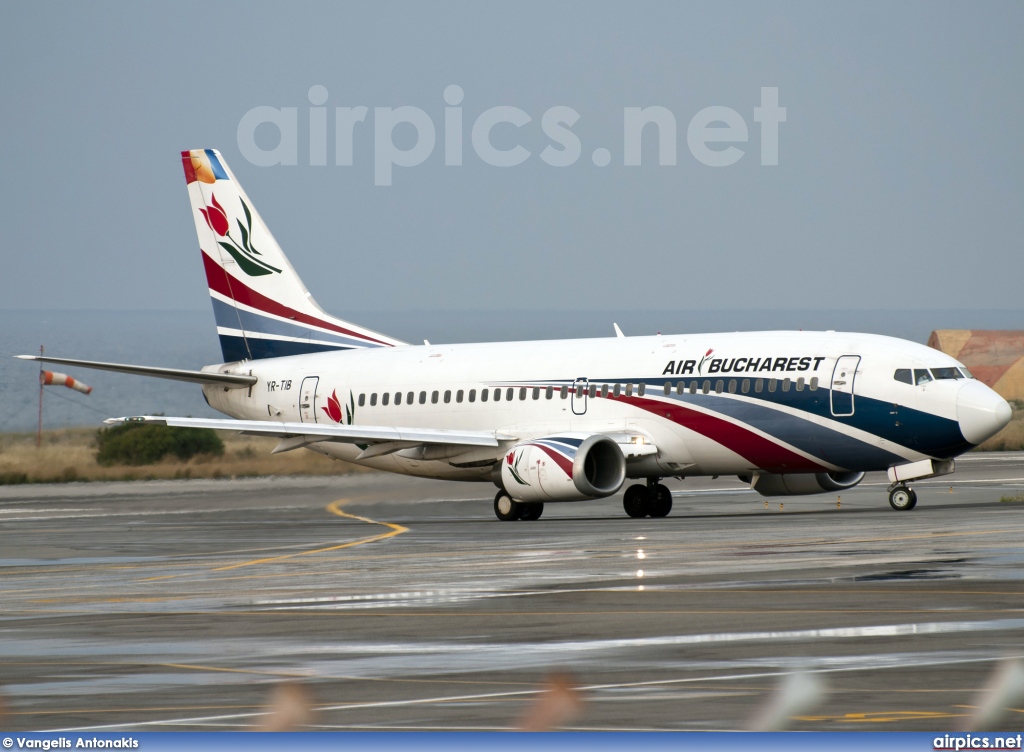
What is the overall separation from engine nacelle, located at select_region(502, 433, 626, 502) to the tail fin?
928cm

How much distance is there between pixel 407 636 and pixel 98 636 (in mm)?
2975

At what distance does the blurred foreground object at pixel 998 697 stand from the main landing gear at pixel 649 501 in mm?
22501

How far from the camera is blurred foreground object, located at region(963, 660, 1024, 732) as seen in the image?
9.34 m

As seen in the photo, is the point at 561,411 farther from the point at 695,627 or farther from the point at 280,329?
the point at 695,627

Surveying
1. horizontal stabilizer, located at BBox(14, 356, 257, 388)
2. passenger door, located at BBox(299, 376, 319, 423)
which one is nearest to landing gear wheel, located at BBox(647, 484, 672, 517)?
passenger door, located at BBox(299, 376, 319, 423)

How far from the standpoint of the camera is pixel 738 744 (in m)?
7.39

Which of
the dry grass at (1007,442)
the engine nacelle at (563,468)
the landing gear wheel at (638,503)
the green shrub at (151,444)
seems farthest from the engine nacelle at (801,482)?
the dry grass at (1007,442)

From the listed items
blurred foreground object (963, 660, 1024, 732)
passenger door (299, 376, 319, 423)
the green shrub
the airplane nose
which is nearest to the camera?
blurred foreground object (963, 660, 1024, 732)

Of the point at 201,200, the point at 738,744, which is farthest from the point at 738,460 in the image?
the point at 738,744

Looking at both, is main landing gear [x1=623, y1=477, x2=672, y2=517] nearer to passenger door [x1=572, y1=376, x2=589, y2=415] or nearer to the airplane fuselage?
the airplane fuselage

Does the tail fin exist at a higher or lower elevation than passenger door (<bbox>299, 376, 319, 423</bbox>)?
higher

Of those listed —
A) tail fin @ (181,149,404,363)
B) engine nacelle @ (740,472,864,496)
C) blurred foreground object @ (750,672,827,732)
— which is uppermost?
tail fin @ (181,149,404,363)

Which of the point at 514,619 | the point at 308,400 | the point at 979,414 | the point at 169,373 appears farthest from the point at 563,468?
the point at 514,619

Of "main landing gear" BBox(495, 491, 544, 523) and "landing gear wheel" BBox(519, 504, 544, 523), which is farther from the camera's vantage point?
"landing gear wheel" BBox(519, 504, 544, 523)
